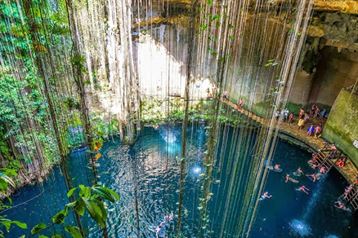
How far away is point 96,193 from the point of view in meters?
1.06

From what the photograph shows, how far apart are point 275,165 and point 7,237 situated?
733cm

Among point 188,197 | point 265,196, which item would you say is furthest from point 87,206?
point 265,196

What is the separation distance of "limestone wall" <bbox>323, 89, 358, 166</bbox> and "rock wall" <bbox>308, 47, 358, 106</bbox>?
1761 millimetres

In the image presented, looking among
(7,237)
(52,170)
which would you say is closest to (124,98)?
(52,170)

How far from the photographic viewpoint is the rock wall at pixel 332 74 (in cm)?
885

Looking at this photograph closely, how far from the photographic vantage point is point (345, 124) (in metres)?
7.49

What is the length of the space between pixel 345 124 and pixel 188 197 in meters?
5.31

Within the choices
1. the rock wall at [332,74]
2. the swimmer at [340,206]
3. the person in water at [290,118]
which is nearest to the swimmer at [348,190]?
the swimmer at [340,206]

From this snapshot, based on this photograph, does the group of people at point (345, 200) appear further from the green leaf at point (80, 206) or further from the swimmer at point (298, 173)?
the green leaf at point (80, 206)

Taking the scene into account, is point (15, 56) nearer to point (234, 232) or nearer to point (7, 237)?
point (7, 237)

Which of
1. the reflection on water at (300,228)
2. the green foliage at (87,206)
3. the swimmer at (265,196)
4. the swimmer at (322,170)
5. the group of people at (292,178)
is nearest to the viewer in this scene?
the green foliage at (87,206)

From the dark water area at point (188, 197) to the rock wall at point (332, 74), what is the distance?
302 cm

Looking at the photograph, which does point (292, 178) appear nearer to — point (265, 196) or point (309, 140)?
point (265, 196)

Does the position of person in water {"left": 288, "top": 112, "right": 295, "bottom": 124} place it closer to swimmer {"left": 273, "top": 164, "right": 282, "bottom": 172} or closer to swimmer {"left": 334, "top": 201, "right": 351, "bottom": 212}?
swimmer {"left": 273, "top": 164, "right": 282, "bottom": 172}
